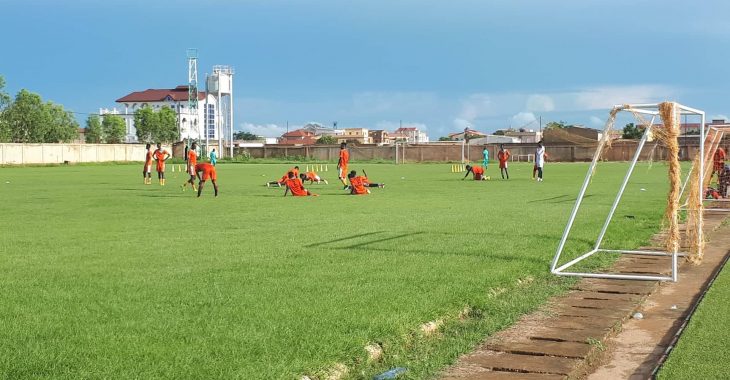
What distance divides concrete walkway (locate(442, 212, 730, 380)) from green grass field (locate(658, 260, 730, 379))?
0.19 metres

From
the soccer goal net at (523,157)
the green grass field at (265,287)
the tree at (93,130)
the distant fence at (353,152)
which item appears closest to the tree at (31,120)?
the distant fence at (353,152)

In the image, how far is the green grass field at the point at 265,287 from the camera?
5.31m

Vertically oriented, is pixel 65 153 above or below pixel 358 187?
above

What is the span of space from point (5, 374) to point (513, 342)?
3.95 m

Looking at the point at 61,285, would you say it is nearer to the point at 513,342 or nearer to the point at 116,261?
the point at 116,261

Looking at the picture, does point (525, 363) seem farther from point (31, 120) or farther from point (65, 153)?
point (31, 120)

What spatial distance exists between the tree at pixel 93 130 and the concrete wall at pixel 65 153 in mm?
47816

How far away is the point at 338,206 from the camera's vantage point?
64.1ft

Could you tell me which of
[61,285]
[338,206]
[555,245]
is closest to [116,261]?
[61,285]

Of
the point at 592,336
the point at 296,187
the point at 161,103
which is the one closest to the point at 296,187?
the point at 296,187

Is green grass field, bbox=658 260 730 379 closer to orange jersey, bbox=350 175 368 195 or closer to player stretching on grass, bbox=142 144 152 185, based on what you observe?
orange jersey, bbox=350 175 368 195

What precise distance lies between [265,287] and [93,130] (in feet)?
434

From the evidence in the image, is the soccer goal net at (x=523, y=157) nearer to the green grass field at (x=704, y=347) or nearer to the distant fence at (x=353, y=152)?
the distant fence at (x=353, y=152)

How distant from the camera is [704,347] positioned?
19.3ft
